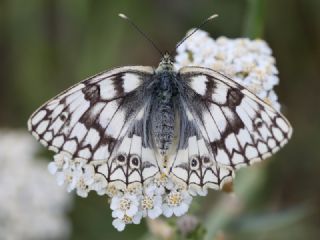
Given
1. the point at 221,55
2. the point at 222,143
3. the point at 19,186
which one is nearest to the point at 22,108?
the point at 19,186

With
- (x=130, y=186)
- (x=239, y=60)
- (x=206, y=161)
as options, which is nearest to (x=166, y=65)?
(x=239, y=60)

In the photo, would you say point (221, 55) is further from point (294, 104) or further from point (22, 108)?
point (22, 108)

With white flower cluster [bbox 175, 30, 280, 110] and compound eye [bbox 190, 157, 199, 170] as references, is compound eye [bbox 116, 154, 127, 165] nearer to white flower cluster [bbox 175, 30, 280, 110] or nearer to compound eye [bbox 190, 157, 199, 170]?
compound eye [bbox 190, 157, 199, 170]

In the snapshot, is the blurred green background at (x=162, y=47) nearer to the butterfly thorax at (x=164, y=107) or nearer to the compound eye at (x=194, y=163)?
the butterfly thorax at (x=164, y=107)

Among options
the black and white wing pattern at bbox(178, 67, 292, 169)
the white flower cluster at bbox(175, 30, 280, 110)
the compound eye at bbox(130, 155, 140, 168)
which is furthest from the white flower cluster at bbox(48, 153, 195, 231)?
the white flower cluster at bbox(175, 30, 280, 110)

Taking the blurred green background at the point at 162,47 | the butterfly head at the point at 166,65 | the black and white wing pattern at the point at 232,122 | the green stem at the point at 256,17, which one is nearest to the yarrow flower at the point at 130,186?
the black and white wing pattern at the point at 232,122

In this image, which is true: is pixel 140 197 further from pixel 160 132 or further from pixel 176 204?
pixel 160 132
